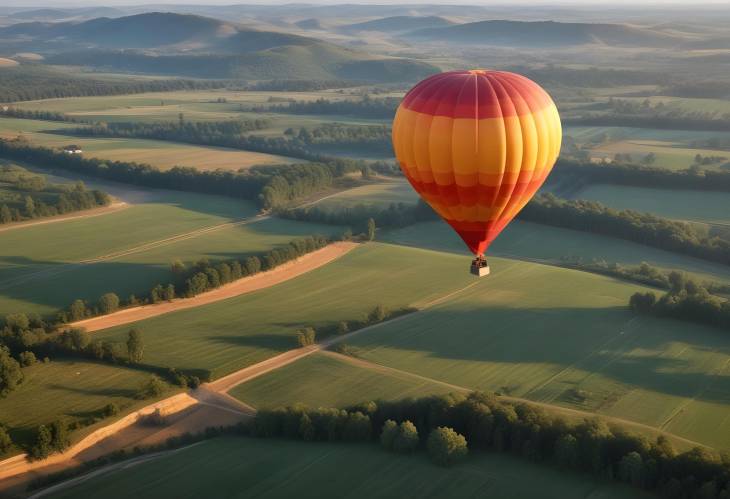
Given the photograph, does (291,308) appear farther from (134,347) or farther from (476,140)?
(476,140)

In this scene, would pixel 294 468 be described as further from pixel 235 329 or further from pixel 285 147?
pixel 285 147

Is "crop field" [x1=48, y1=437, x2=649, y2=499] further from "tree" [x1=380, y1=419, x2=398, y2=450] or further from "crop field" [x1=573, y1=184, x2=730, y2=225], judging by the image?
"crop field" [x1=573, y1=184, x2=730, y2=225]

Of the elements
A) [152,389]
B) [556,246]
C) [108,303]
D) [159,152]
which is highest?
[159,152]

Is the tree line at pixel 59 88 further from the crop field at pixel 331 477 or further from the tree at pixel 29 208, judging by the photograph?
the crop field at pixel 331 477

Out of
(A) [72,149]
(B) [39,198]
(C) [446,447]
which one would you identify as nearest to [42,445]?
(C) [446,447]

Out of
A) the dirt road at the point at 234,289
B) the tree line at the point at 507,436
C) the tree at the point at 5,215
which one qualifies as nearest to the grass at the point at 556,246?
the dirt road at the point at 234,289

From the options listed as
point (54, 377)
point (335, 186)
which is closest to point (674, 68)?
point (335, 186)

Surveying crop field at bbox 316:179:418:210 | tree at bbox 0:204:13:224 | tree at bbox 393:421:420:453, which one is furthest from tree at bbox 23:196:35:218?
tree at bbox 393:421:420:453
